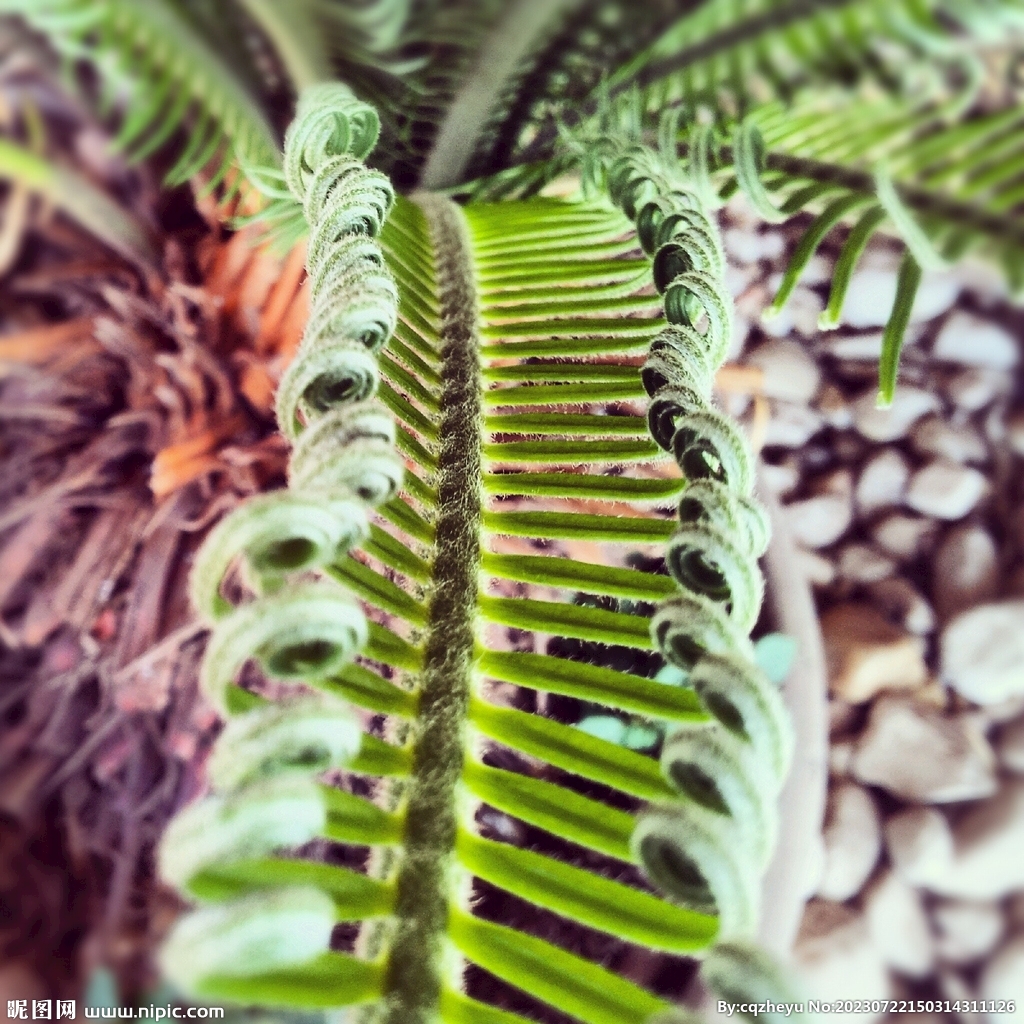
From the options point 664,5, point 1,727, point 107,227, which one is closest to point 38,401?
point 107,227

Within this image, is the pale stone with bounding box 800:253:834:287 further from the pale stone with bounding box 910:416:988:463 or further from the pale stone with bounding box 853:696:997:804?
the pale stone with bounding box 853:696:997:804

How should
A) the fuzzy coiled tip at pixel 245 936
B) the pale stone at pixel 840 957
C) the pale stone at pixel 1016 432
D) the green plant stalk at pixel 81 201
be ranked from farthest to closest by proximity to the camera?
the pale stone at pixel 1016 432 < the pale stone at pixel 840 957 < the green plant stalk at pixel 81 201 < the fuzzy coiled tip at pixel 245 936

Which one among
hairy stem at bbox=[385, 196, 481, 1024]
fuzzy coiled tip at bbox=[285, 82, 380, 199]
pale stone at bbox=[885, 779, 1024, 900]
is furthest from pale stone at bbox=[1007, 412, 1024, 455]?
fuzzy coiled tip at bbox=[285, 82, 380, 199]

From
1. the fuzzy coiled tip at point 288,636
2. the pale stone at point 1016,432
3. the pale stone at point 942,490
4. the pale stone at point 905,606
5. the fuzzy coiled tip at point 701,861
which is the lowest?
the fuzzy coiled tip at point 701,861

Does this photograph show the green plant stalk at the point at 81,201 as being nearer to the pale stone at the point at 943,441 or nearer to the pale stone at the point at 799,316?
the pale stone at the point at 799,316

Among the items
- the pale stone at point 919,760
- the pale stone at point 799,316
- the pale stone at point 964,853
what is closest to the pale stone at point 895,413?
the pale stone at point 799,316

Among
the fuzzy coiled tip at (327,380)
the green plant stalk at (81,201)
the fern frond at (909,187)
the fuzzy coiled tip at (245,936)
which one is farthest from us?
the green plant stalk at (81,201)

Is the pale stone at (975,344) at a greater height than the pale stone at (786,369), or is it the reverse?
the pale stone at (975,344)
